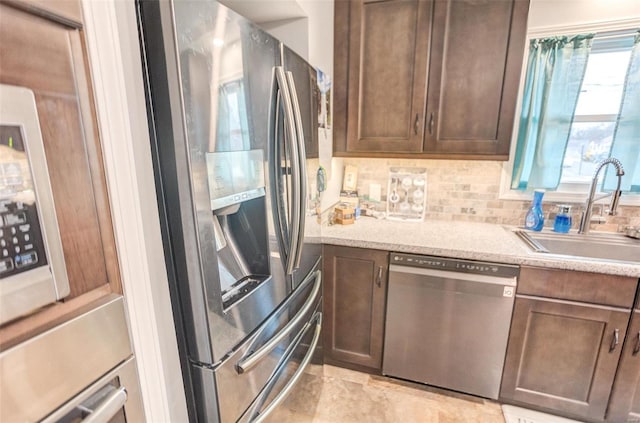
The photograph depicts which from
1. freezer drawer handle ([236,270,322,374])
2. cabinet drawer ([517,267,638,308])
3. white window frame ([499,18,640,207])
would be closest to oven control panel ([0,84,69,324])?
freezer drawer handle ([236,270,322,374])

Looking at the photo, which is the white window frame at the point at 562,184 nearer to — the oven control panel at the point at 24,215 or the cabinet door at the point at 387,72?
the cabinet door at the point at 387,72

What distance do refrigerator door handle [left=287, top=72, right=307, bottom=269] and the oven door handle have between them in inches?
26.0

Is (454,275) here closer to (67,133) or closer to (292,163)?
(292,163)

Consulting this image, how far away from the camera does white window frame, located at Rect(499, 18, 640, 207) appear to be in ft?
5.78

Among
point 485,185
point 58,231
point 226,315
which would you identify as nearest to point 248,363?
point 226,315

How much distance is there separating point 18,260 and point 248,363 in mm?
702

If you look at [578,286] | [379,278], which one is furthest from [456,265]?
[578,286]

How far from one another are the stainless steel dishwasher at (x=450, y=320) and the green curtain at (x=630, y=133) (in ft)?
3.34

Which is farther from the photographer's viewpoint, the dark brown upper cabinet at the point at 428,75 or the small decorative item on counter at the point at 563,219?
the small decorative item on counter at the point at 563,219

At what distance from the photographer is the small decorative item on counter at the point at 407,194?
2.17 meters

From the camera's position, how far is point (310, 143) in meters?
1.36

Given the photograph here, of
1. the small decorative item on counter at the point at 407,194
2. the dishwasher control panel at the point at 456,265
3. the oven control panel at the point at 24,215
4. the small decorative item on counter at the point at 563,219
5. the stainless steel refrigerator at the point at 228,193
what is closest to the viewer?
the oven control panel at the point at 24,215

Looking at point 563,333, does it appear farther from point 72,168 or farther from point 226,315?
point 72,168

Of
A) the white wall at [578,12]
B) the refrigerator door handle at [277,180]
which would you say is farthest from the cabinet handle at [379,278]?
the white wall at [578,12]
